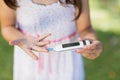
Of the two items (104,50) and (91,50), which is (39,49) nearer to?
(91,50)

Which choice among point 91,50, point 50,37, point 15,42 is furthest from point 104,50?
point 15,42

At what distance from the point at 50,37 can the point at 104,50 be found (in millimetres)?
1595

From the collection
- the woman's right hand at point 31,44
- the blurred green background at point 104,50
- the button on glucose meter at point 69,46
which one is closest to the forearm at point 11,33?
the woman's right hand at point 31,44

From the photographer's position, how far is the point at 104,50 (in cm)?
354

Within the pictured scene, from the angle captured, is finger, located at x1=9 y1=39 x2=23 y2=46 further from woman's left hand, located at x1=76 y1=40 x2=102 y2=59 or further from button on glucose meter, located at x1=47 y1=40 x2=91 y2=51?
woman's left hand, located at x1=76 y1=40 x2=102 y2=59

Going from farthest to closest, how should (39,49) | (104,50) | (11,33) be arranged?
(104,50) → (11,33) → (39,49)

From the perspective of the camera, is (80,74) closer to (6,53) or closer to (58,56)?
(58,56)

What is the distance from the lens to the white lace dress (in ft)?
6.40

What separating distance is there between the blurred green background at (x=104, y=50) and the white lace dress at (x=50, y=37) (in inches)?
46.3

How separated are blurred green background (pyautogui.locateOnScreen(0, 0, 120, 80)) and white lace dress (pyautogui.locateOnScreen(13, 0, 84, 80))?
1.18 m

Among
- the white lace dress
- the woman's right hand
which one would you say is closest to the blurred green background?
the white lace dress

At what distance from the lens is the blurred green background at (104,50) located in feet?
10.9

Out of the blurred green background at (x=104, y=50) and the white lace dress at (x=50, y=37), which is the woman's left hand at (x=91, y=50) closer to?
the white lace dress at (x=50, y=37)

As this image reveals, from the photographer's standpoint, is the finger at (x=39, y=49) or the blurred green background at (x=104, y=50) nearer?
the finger at (x=39, y=49)
